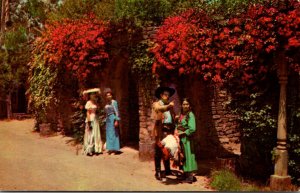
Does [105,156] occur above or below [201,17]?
below

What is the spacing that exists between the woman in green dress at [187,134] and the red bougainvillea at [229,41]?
0.90 metres

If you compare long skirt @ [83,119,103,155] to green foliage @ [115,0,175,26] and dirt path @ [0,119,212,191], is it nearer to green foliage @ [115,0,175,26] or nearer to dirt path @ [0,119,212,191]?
dirt path @ [0,119,212,191]

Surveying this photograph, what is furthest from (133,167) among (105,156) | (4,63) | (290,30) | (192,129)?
(4,63)

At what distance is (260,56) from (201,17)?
1.99m

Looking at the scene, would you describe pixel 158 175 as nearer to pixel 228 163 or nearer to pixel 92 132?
pixel 228 163

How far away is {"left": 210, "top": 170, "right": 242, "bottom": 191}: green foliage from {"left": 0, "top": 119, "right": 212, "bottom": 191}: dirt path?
24 centimetres

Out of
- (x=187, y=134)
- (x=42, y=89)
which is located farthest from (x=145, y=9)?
(x=187, y=134)

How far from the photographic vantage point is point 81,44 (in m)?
11.9

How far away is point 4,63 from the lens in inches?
805

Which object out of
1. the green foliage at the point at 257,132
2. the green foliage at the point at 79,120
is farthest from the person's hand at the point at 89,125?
the green foliage at the point at 257,132

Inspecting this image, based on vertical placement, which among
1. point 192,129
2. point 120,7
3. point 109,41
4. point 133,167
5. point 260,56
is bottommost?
point 133,167

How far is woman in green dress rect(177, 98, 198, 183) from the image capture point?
809 cm

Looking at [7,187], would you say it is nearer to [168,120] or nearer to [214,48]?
[168,120]

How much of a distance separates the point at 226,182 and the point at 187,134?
118cm
